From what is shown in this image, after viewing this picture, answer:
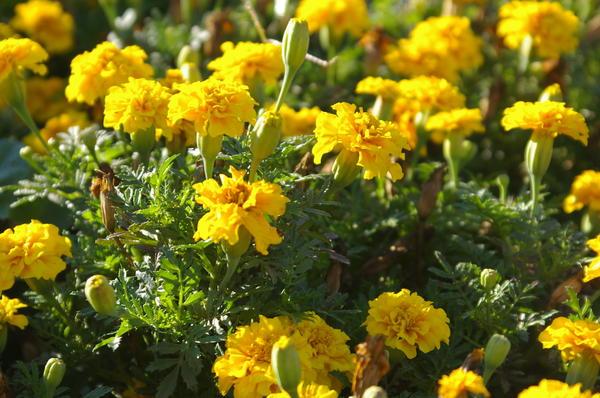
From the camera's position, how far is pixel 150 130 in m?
1.57

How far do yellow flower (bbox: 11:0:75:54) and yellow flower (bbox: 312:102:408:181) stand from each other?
1599mm

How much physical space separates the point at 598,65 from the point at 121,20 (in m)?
1.58

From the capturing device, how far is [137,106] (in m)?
1.50

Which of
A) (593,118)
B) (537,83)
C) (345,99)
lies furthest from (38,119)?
(593,118)

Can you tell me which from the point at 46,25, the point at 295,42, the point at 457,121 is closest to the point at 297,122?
the point at 457,121

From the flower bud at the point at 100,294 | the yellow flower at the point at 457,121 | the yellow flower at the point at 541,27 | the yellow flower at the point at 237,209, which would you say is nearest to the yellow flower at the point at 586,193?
the yellow flower at the point at 457,121

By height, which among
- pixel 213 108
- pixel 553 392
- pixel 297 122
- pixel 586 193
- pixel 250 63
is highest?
pixel 213 108

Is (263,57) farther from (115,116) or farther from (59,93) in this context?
(59,93)

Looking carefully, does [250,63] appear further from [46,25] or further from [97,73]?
[46,25]

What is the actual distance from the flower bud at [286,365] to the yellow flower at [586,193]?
3.25 feet

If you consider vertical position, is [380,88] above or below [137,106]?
below

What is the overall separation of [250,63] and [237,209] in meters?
0.64

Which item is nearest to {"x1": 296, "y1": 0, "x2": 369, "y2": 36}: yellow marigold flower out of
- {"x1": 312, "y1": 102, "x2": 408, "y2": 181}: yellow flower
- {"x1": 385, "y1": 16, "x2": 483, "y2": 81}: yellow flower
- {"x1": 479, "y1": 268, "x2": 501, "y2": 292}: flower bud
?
{"x1": 385, "y1": 16, "x2": 483, "y2": 81}: yellow flower

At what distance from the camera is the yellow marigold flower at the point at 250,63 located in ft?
5.78
